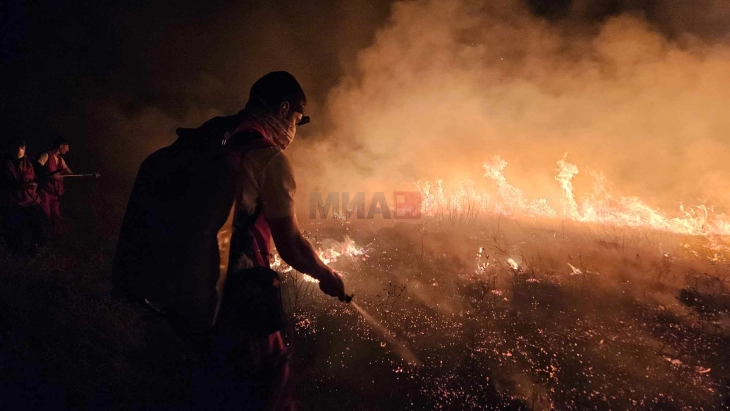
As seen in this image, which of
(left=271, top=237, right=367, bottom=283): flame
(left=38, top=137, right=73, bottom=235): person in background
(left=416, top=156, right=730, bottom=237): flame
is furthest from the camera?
(left=416, top=156, right=730, bottom=237): flame

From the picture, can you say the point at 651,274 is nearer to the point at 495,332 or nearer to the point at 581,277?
the point at 581,277

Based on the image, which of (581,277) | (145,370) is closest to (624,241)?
(581,277)

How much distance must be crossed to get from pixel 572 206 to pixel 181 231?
39.0ft

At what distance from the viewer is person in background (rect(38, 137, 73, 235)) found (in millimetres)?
4961

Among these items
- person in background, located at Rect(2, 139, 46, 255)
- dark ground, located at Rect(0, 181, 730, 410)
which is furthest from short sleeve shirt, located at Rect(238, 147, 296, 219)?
person in background, located at Rect(2, 139, 46, 255)

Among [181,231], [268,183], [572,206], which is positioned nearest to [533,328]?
[268,183]

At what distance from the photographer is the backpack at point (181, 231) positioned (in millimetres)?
1131

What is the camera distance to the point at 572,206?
34.0ft

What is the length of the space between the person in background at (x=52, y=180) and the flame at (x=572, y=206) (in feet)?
28.6

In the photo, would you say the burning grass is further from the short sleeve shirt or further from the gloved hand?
the short sleeve shirt

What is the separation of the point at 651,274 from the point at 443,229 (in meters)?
4.13

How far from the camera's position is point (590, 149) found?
35.3 feet

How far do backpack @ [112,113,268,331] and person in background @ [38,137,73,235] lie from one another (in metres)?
5.51

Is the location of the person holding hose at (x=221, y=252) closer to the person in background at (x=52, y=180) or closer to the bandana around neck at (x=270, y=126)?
the bandana around neck at (x=270, y=126)
